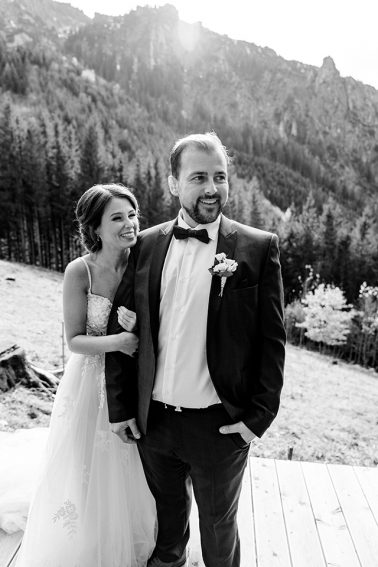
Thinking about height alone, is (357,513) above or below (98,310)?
below

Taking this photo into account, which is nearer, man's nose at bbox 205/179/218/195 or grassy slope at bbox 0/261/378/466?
man's nose at bbox 205/179/218/195

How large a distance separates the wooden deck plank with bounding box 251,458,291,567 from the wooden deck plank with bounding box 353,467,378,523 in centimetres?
74

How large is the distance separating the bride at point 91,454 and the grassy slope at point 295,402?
9.34 feet

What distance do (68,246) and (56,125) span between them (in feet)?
86.7

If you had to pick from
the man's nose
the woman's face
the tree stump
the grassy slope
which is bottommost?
the grassy slope

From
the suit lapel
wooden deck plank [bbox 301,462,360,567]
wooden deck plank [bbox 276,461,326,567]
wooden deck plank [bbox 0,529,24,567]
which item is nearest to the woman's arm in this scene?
the suit lapel

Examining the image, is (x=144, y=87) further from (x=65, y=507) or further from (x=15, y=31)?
(x=65, y=507)

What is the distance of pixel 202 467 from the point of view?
2330 millimetres

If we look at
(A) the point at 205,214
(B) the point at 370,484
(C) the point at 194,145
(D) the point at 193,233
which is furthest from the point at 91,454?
(B) the point at 370,484

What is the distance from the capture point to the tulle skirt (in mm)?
2729

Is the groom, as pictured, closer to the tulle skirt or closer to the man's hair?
the man's hair

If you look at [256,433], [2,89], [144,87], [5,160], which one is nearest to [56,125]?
[5,160]

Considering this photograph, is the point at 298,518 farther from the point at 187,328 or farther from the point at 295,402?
the point at 295,402

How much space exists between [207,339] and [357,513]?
2.30 meters
